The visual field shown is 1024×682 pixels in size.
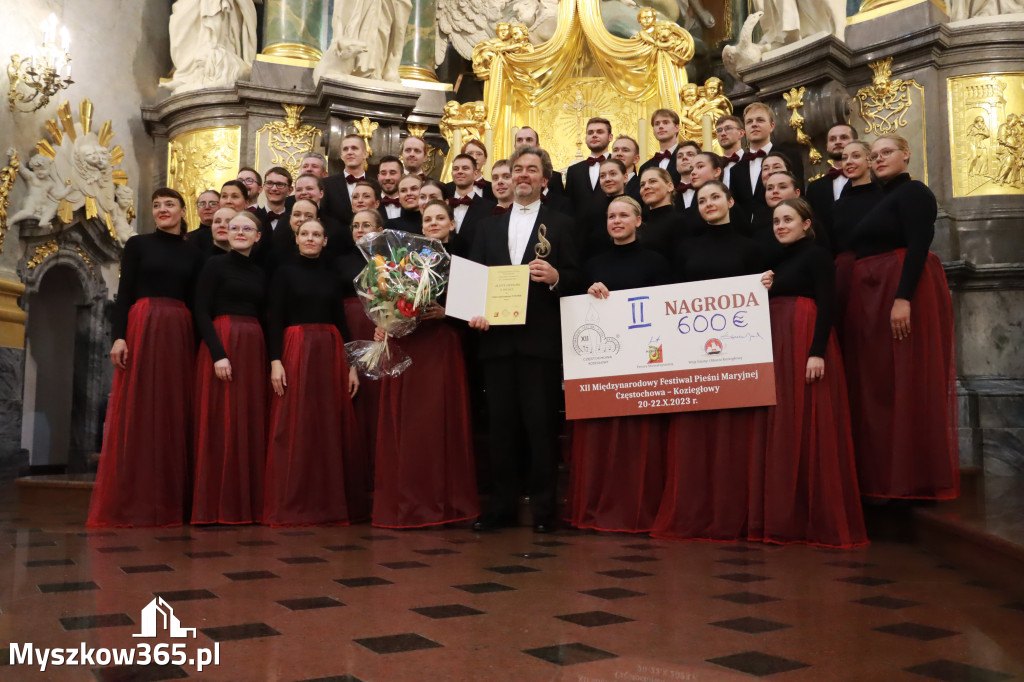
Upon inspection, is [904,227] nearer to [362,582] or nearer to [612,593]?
[612,593]

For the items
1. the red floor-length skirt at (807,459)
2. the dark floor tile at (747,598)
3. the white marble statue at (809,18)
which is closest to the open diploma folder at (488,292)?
the red floor-length skirt at (807,459)

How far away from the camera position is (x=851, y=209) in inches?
204

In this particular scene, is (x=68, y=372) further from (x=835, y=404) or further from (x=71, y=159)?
(x=835, y=404)

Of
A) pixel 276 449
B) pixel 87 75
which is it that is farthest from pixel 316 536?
pixel 87 75

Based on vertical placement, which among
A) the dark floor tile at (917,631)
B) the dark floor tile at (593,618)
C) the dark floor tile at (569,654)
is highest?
the dark floor tile at (593,618)

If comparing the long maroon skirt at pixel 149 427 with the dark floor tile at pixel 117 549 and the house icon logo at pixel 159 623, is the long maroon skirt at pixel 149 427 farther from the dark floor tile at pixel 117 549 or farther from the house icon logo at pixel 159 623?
the house icon logo at pixel 159 623

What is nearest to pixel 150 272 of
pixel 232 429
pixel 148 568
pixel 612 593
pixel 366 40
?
pixel 232 429

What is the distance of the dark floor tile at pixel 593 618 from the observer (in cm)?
281

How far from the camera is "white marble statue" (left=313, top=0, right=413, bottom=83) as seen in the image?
10148 mm

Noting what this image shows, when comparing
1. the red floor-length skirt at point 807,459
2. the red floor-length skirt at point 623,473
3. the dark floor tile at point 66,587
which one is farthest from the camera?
the red floor-length skirt at point 623,473

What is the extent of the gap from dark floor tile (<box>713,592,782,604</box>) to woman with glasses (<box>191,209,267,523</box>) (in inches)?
122

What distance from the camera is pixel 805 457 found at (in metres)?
4.46

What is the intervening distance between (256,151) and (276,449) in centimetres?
575

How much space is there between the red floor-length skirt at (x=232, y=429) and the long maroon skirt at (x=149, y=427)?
4.5 inches
